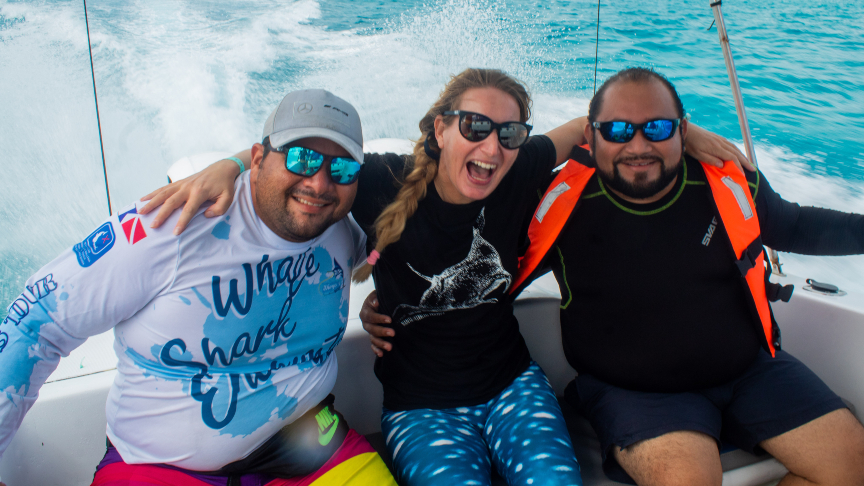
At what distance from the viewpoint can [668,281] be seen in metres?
1.37

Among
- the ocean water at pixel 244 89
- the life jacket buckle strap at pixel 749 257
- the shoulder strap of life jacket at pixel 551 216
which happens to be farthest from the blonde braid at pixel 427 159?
the ocean water at pixel 244 89

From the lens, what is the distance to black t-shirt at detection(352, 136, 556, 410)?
51.4 inches

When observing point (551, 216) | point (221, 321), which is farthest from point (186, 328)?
point (551, 216)

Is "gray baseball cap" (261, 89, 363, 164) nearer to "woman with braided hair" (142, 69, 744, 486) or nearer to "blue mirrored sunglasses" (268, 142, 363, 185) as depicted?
"blue mirrored sunglasses" (268, 142, 363, 185)

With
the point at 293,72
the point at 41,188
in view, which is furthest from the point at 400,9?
the point at 41,188

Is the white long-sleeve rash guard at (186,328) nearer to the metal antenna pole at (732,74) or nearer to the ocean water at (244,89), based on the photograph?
the metal antenna pole at (732,74)

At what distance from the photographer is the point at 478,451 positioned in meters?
1.26

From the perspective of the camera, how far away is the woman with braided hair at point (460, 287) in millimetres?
1230

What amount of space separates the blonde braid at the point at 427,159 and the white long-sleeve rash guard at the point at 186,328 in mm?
170

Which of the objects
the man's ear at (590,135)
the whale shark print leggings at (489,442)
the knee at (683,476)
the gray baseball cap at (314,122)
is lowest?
the knee at (683,476)

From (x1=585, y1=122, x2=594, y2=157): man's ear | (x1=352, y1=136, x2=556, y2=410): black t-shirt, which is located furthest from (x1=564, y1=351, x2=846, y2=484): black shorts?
(x1=585, y1=122, x2=594, y2=157): man's ear

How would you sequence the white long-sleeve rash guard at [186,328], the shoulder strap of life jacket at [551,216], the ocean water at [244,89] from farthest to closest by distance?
the ocean water at [244,89]
the shoulder strap of life jacket at [551,216]
the white long-sleeve rash guard at [186,328]

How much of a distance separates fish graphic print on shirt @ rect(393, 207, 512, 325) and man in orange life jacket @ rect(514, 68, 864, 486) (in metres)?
0.14

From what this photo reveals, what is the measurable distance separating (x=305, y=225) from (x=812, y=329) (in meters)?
1.74
